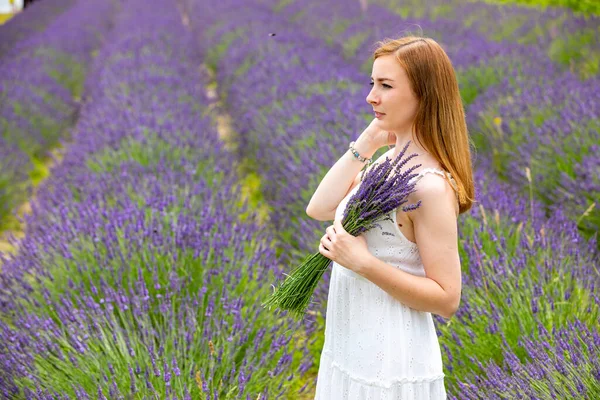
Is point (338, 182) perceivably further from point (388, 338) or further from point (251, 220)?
point (251, 220)

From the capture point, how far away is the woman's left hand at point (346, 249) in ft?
4.82

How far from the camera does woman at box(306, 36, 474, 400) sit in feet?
4.80

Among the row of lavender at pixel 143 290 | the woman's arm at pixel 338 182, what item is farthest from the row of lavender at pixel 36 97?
the woman's arm at pixel 338 182

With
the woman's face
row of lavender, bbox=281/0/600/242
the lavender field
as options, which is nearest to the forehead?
the woman's face

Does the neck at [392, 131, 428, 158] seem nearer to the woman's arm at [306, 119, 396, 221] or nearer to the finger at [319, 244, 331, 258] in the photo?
the woman's arm at [306, 119, 396, 221]

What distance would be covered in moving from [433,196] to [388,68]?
1.05 feet

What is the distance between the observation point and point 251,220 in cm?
338

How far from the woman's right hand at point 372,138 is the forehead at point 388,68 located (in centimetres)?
16

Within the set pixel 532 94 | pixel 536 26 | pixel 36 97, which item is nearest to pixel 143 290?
pixel 532 94

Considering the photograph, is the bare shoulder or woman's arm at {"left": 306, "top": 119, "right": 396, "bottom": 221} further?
woman's arm at {"left": 306, "top": 119, "right": 396, "bottom": 221}

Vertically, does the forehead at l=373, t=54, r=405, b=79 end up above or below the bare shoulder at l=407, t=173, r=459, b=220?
above

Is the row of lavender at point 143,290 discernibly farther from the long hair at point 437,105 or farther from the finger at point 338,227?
the long hair at point 437,105

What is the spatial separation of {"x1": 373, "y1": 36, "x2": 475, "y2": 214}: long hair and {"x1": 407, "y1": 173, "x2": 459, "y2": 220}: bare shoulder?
35 millimetres

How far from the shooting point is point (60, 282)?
8.26ft
